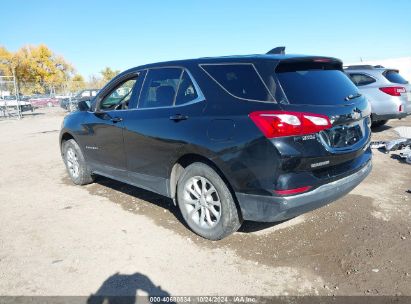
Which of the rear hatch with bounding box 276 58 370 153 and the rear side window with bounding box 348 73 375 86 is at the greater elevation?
the rear side window with bounding box 348 73 375 86

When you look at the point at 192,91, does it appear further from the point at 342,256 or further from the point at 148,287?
the point at 342,256

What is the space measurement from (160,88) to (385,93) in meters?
6.84

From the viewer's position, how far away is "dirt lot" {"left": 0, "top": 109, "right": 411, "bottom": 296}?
290 cm

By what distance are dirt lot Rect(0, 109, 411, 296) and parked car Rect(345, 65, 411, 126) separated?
4.09 m

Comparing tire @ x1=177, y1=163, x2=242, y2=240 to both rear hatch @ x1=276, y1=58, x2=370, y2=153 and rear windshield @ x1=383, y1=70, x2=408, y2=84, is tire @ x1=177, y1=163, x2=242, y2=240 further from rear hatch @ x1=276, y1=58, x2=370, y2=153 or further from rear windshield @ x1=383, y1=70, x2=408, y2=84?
rear windshield @ x1=383, y1=70, x2=408, y2=84

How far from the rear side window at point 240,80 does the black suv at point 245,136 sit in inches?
0.4

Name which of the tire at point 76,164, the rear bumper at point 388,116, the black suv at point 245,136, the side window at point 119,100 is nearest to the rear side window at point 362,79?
the rear bumper at point 388,116

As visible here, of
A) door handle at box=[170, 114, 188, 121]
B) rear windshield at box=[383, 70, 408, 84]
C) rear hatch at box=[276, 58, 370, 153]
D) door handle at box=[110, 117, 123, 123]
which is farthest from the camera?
rear windshield at box=[383, 70, 408, 84]

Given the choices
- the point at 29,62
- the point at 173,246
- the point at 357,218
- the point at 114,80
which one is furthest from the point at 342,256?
the point at 29,62

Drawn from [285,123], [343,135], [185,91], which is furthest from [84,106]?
[343,135]

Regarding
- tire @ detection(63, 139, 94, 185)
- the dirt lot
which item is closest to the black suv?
the dirt lot

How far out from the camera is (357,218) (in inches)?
160

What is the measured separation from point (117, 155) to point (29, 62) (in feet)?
98.8

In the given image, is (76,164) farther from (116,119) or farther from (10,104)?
(10,104)
